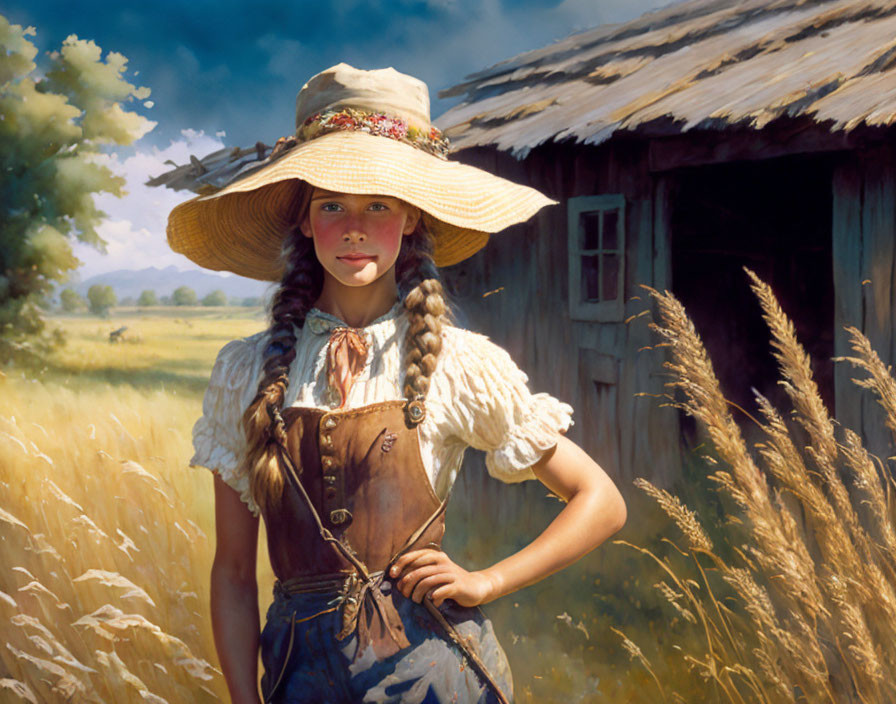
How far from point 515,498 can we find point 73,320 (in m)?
6.08

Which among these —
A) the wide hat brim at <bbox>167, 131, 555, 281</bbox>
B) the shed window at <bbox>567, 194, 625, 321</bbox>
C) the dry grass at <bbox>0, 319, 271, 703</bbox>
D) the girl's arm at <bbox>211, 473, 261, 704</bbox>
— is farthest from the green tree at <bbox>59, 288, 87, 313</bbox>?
the girl's arm at <bbox>211, 473, 261, 704</bbox>

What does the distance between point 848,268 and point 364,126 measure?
112 inches

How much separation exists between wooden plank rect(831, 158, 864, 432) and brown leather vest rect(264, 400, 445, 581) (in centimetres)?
280

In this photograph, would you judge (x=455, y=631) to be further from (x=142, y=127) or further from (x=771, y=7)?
(x=771, y=7)

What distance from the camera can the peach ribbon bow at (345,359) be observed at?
70.7 inches

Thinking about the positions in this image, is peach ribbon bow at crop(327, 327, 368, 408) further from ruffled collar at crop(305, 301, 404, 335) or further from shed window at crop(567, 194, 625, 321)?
shed window at crop(567, 194, 625, 321)

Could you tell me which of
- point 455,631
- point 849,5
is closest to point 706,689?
point 455,631

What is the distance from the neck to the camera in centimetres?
188

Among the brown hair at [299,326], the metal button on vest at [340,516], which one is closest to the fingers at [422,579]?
the metal button on vest at [340,516]

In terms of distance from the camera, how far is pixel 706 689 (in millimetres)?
3199

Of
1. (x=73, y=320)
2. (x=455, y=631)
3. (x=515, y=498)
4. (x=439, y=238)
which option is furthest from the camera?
(x=73, y=320)

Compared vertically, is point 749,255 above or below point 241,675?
above

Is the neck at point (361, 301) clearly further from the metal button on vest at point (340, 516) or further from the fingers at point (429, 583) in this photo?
the fingers at point (429, 583)

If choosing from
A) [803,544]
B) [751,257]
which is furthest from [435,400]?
[751,257]
